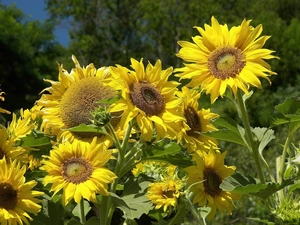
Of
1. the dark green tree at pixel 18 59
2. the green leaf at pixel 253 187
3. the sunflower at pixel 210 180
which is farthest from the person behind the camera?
the dark green tree at pixel 18 59

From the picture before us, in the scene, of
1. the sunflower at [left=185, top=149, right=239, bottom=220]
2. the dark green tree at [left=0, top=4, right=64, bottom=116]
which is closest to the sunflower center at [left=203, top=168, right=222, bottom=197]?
the sunflower at [left=185, top=149, right=239, bottom=220]

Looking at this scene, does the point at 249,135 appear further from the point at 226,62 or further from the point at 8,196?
the point at 8,196

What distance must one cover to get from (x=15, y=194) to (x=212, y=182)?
29 centimetres

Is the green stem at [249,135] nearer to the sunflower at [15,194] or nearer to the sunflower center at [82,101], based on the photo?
the sunflower center at [82,101]

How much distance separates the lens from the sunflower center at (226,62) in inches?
31.6

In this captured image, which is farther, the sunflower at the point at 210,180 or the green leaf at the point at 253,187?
the sunflower at the point at 210,180

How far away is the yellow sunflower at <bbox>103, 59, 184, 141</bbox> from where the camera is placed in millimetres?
758

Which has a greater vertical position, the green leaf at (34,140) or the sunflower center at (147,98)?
the sunflower center at (147,98)

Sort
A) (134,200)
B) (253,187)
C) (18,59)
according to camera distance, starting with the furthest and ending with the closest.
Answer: (18,59), (134,200), (253,187)

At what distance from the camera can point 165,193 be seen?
2.76ft

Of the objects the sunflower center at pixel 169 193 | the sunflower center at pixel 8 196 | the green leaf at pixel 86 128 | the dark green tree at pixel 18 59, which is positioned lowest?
the sunflower center at pixel 169 193

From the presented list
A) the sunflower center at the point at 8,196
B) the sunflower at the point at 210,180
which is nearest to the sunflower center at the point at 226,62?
the sunflower at the point at 210,180

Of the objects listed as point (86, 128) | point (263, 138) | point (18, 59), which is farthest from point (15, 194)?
point (18, 59)

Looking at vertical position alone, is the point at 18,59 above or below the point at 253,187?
above
